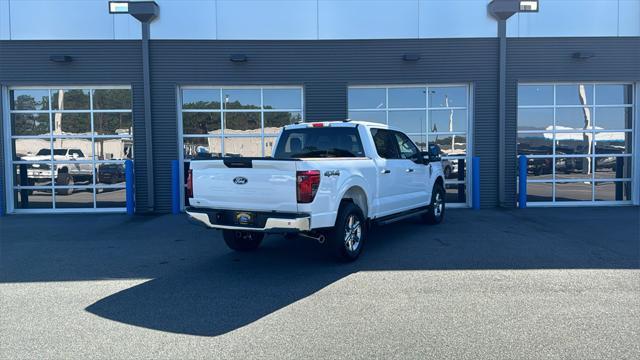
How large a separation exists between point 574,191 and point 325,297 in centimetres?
1043

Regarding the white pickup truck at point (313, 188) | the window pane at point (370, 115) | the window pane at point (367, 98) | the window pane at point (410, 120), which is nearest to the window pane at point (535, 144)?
the window pane at point (410, 120)

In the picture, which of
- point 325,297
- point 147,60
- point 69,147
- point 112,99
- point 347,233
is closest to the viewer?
point 325,297

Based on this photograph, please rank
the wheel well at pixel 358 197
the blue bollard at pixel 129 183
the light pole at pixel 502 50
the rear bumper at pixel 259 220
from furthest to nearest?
the light pole at pixel 502 50 < the blue bollard at pixel 129 183 < the wheel well at pixel 358 197 < the rear bumper at pixel 259 220

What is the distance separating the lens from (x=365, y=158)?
738 cm

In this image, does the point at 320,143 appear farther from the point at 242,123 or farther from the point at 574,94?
the point at 574,94

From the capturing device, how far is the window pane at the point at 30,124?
41.6 feet

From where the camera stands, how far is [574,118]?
43.1 feet

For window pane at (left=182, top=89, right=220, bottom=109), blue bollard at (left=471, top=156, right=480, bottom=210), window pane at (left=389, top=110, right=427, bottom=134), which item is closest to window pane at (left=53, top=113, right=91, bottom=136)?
window pane at (left=182, top=89, right=220, bottom=109)

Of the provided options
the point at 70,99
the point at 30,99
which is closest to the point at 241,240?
the point at 70,99

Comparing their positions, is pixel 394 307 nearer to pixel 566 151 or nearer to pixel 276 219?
pixel 276 219

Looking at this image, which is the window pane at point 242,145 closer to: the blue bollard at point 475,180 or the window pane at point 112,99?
the window pane at point 112,99

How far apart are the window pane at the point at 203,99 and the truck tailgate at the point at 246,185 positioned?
638 centimetres

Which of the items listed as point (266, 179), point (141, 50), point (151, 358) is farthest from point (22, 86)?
point (151, 358)

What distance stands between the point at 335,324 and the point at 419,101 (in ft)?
30.6
